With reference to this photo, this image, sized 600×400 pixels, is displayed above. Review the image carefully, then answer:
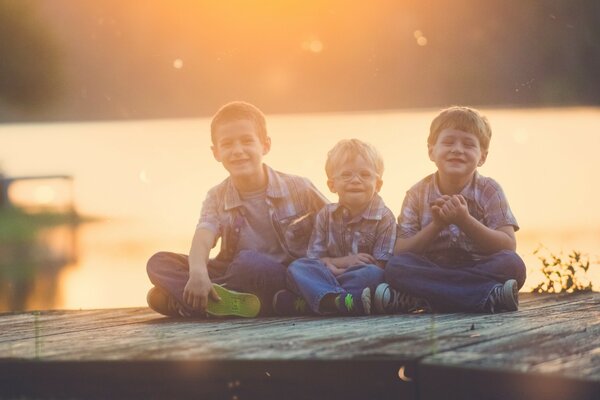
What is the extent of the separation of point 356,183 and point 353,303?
582mm

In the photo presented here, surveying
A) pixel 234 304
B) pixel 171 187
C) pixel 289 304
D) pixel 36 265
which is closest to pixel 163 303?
pixel 234 304

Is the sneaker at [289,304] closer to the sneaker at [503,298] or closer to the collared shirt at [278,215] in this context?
the collared shirt at [278,215]

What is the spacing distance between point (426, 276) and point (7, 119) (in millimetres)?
37060

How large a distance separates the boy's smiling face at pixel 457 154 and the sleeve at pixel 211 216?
3.47ft

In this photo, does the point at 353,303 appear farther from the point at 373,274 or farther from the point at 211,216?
the point at 211,216

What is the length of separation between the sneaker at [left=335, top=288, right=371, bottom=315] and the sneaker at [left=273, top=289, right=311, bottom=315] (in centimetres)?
20

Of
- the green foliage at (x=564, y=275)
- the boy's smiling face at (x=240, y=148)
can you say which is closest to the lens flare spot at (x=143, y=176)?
the green foliage at (x=564, y=275)

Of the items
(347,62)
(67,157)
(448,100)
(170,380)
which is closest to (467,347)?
(170,380)

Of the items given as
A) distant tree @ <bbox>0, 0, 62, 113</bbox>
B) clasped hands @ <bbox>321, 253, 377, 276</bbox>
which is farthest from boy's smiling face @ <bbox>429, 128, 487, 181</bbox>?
distant tree @ <bbox>0, 0, 62, 113</bbox>

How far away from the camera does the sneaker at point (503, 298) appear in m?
4.87

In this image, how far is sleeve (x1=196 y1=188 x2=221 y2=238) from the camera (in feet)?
17.4

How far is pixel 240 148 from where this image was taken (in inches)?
209

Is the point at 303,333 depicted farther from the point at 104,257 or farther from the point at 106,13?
the point at 106,13

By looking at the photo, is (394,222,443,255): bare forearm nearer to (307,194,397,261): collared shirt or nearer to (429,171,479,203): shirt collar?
(307,194,397,261): collared shirt
